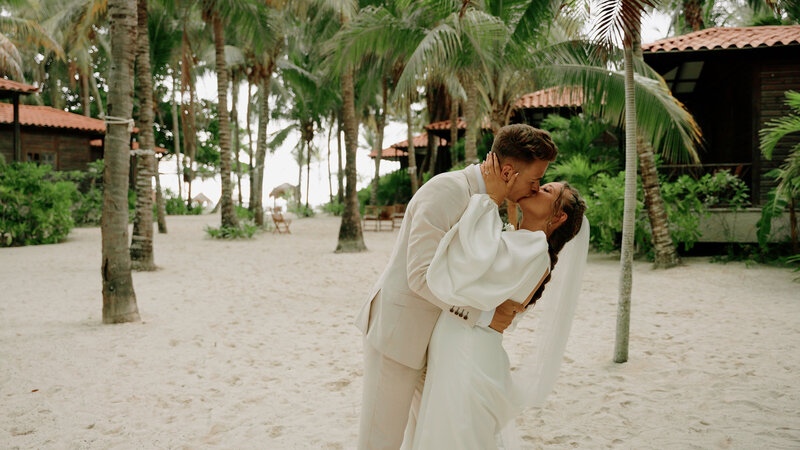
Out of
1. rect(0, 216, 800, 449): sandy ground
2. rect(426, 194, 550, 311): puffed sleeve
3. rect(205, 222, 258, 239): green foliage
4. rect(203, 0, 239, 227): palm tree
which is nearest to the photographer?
rect(426, 194, 550, 311): puffed sleeve

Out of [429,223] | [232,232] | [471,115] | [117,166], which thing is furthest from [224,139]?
[429,223]

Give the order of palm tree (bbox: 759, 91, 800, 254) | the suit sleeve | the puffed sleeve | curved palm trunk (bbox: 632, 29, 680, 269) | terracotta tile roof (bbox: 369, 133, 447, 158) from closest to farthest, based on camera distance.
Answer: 1. the puffed sleeve
2. the suit sleeve
3. palm tree (bbox: 759, 91, 800, 254)
4. curved palm trunk (bbox: 632, 29, 680, 269)
5. terracotta tile roof (bbox: 369, 133, 447, 158)

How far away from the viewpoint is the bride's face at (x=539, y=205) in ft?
6.80

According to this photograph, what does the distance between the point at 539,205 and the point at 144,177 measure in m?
11.1

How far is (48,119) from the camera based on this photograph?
24.0 m

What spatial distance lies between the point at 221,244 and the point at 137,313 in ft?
32.4

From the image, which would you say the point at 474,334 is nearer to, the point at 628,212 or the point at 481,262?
the point at 481,262

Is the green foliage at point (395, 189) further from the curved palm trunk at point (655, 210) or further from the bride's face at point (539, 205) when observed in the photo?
the bride's face at point (539, 205)

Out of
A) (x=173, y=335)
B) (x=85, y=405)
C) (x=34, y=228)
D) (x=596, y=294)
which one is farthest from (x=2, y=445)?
(x=34, y=228)

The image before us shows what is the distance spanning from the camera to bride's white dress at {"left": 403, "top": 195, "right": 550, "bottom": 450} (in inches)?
71.6

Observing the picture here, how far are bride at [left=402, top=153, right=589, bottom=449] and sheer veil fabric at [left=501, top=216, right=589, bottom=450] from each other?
0.01 metres

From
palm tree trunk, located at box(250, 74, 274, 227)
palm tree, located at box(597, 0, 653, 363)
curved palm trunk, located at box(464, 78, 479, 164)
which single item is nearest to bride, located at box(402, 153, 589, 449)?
palm tree, located at box(597, 0, 653, 363)

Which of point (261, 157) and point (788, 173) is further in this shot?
point (261, 157)

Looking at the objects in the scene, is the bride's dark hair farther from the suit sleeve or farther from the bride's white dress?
the suit sleeve
